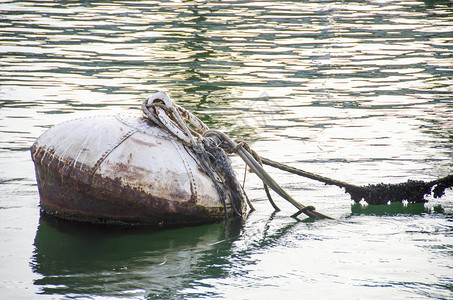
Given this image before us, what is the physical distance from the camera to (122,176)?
555cm

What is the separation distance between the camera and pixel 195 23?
18.2 metres

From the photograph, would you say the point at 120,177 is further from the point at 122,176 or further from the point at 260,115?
the point at 260,115

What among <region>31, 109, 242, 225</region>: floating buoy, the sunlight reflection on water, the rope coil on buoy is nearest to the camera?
the sunlight reflection on water

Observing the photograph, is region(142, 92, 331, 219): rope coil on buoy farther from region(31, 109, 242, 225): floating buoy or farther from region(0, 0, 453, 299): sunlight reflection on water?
region(0, 0, 453, 299): sunlight reflection on water

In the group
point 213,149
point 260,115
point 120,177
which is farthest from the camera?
point 260,115

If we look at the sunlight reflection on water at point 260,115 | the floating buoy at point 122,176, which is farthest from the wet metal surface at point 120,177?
the sunlight reflection on water at point 260,115

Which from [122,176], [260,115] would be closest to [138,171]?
[122,176]

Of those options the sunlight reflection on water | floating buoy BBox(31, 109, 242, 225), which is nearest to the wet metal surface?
floating buoy BBox(31, 109, 242, 225)

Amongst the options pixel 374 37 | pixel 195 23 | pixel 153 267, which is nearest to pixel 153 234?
pixel 153 267

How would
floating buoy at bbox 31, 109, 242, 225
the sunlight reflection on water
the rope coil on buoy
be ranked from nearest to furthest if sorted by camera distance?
the sunlight reflection on water, floating buoy at bbox 31, 109, 242, 225, the rope coil on buoy

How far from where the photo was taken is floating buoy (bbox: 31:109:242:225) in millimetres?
5574

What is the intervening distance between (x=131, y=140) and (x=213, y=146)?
74cm

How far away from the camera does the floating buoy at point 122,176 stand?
557cm

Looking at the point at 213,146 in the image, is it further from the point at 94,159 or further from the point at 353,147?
the point at 353,147
